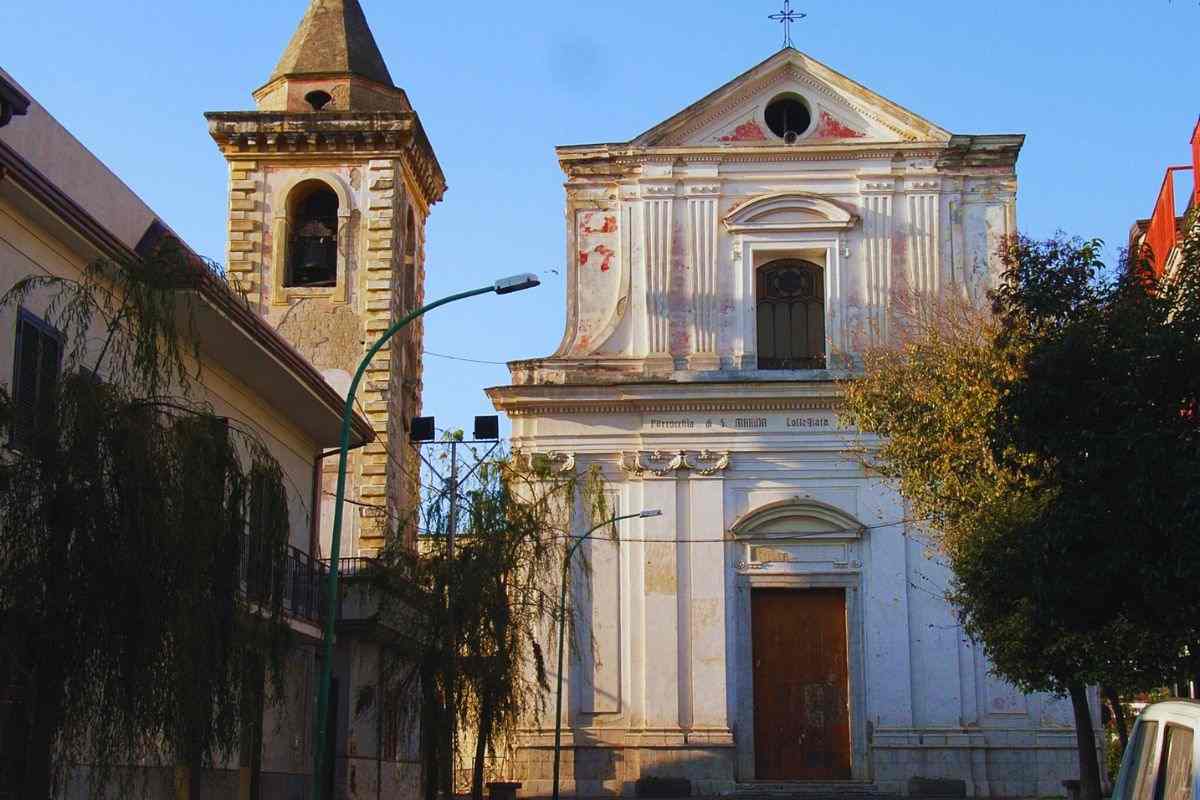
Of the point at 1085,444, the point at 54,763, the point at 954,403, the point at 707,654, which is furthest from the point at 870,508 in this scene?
the point at 54,763

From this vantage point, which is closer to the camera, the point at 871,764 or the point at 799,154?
the point at 871,764

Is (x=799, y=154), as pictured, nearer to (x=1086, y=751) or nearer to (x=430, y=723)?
(x=1086, y=751)

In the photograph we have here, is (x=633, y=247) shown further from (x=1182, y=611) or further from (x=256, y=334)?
(x=1182, y=611)

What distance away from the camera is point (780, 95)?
35250 mm

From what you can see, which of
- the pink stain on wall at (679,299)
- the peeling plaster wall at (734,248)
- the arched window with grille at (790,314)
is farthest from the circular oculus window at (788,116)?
the pink stain on wall at (679,299)

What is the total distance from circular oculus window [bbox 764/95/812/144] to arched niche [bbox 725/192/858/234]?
1.41m

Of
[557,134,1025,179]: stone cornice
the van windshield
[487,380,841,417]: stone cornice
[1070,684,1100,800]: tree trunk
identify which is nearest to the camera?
the van windshield

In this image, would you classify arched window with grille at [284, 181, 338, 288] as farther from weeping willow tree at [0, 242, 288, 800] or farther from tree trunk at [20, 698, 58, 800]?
tree trunk at [20, 698, 58, 800]

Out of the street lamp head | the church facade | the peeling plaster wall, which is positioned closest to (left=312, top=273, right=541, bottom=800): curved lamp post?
the street lamp head

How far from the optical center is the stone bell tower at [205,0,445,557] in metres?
34.4

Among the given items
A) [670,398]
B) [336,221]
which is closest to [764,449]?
[670,398]

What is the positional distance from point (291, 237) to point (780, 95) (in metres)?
10.3

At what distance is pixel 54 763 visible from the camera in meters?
10.9

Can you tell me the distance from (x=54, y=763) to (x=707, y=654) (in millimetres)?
22873
